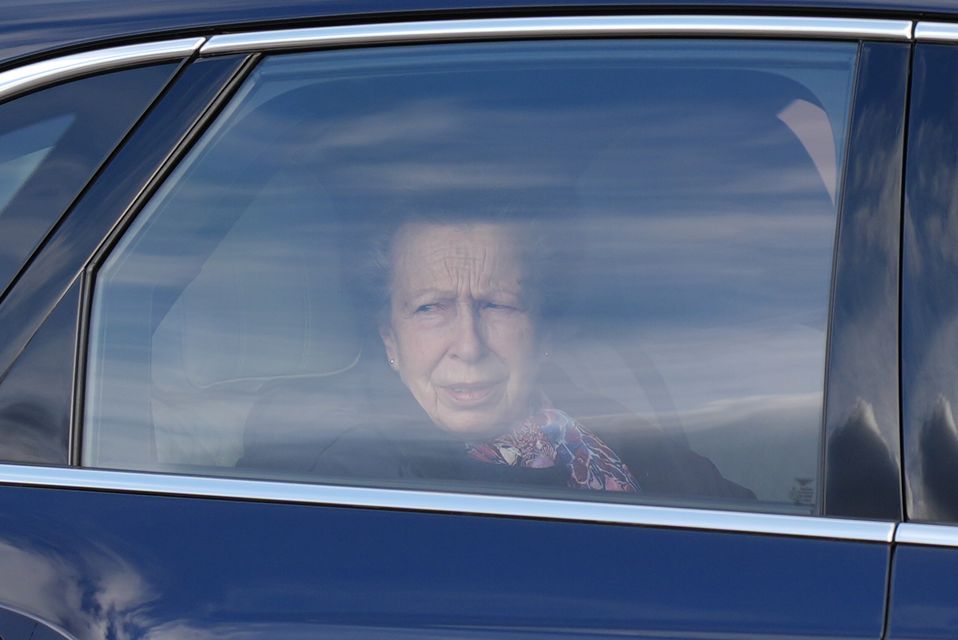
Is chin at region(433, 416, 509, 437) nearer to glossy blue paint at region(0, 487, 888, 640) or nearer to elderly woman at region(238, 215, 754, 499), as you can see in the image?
elderly woman at region(238, 215, 754, 499)

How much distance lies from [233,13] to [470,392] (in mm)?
591

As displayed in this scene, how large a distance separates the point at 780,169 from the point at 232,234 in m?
0.71

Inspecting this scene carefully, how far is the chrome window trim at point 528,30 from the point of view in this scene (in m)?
1.50

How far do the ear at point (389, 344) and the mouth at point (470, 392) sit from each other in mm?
90

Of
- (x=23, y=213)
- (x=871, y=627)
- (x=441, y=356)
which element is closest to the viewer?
(x=871, y=627)

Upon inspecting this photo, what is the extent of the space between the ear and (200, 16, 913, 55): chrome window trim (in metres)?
0.38

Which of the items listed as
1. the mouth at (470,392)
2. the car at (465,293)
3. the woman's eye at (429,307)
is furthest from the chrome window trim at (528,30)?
the mouth at (470,392)

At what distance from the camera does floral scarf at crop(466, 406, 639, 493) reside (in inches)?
58.2

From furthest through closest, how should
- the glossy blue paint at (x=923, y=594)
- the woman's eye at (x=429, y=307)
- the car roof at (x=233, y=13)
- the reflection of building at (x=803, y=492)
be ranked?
the woman's eye at (x=429, y=307) → the car roof at (x=233, y=13) → the reflection of building at (x=803, y=492) → the glossy blue paint at (x=923, y=594)

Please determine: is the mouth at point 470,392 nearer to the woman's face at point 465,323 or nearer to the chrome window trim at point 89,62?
the woman's face at point 465,323

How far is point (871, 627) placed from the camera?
1287mm

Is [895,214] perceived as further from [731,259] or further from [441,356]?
[441,356]

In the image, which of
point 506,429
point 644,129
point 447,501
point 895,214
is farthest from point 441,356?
point 895,214

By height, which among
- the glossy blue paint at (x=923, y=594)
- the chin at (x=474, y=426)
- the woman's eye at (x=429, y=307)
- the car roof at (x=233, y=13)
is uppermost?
the car roof at (x=233, y=13)
